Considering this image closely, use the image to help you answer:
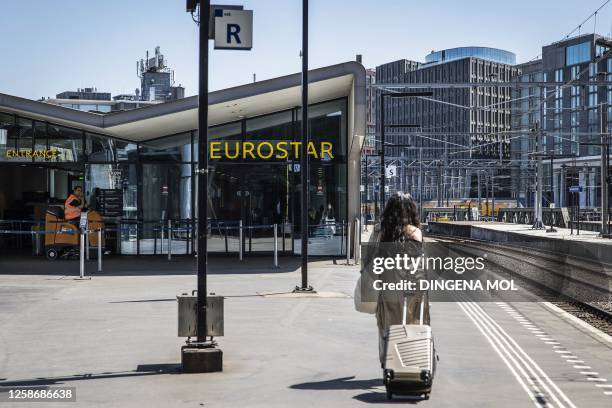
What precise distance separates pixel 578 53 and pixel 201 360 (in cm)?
9590

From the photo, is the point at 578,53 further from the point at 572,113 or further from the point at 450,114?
the point at 450,114

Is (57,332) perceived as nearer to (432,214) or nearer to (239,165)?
(239,165)

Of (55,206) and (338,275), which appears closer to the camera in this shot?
(338,275)

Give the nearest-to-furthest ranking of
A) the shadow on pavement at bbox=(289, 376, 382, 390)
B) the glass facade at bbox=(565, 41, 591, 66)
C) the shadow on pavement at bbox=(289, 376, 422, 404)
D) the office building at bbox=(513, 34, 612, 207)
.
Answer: the shadow on pavement at bbox=(289, 376, 422, 404)
the shadow on pavement at bbox=(289, 376, 382, 390)
the office building at bbox=(513, 34, 612, 207)
the glass facade at bbox=(565, 41, 591, 66)

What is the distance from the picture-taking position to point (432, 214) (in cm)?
9038

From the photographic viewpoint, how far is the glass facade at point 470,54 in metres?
153

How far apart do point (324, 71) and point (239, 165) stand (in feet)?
17.3

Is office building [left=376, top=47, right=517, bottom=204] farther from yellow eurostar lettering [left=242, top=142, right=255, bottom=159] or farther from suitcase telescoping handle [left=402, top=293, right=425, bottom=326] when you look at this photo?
suitcase telescoping handle [left=402, top=293, right=425, bottom=326]

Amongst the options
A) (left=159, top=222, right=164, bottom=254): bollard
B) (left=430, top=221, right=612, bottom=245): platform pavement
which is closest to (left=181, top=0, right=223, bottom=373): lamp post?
(left=159, top=222, right=164, bottom=254): bollard

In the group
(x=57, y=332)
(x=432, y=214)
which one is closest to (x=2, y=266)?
(x=57, y=332)

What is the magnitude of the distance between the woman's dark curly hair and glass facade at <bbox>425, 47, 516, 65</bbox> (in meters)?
143

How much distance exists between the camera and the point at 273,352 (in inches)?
382

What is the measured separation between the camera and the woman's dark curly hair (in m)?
7.72

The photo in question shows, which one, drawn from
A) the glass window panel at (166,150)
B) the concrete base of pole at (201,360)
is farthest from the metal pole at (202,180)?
the glass window panel at (166,150)
